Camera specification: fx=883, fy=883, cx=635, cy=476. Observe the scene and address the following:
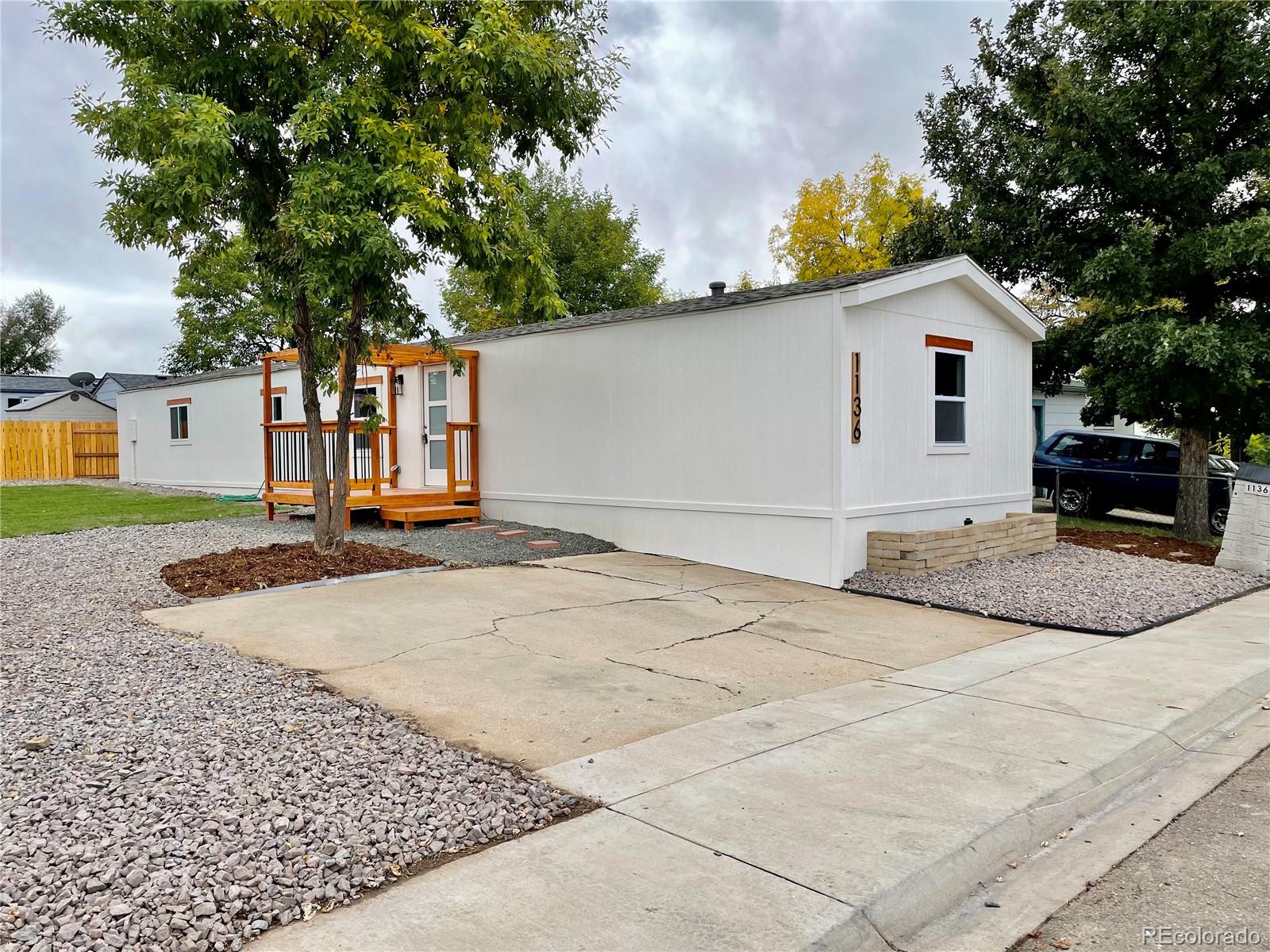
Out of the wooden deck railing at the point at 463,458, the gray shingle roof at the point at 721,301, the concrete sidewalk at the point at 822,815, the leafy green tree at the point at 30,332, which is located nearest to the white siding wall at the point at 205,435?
the wooden deck railing at the point at 463,458

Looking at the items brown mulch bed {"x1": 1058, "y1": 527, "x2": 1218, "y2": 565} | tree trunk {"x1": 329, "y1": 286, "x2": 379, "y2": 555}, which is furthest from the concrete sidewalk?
brown mulch bed {"x1": 1058, "y1": 527, "x2": 1218, "y2": 565}

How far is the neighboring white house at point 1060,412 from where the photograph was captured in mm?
21859

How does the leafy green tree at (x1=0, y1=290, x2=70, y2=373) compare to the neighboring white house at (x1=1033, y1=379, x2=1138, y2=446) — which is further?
the leafy green tree at (x1=0, y1=290, x2=70, y2=373)

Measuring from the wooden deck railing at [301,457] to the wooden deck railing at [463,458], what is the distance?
97 cm

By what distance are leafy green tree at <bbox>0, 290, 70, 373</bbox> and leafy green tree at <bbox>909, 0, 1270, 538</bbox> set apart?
52.7m

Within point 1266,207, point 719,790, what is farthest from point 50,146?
point 1266,207

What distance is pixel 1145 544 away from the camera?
40.8ft

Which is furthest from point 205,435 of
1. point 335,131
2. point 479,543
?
point 335,131

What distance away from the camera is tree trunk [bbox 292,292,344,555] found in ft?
30.4

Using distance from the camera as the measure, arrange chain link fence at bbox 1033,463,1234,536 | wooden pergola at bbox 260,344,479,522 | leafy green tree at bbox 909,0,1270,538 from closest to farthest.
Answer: leafy green tree at bbox 909,0,1270,538
wooden pergola at bbox 260,344,479,522
chain link fence at bbox 1033,463,1234,536

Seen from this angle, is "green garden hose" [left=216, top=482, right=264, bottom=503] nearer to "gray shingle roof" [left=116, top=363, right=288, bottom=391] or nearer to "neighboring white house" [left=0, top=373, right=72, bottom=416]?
"gray shingle roof" [left=116, top=363, right=288, bottom=391]

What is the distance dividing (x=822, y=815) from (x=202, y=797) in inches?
95.0

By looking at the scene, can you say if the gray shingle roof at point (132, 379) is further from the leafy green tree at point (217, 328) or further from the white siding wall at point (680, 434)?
the white siding wall at point (680, 434)

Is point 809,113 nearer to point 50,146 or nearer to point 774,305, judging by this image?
point 774,305
